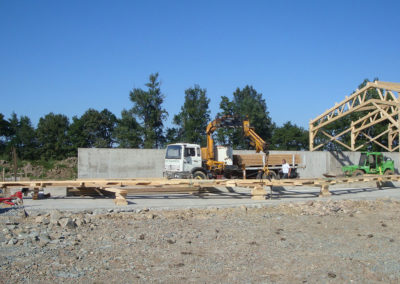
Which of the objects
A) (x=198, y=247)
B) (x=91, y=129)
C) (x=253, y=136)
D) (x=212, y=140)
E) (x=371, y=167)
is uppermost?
(x=91, y=129)

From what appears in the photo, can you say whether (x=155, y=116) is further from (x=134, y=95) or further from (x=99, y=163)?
(x=99, y=163)

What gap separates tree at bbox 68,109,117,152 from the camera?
47594 millimetres

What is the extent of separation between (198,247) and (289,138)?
135 ft

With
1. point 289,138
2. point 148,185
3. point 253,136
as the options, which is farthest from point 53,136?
point 148,185

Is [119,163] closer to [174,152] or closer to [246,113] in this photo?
[174,152]

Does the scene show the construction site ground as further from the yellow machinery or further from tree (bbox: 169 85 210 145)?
tree (bbox: 169 85 210 145)

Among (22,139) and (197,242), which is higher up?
(22,139)

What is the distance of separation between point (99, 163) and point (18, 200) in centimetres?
995

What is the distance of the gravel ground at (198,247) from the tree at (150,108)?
26.0 meters

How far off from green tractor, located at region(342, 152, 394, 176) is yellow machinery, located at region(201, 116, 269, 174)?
8720 millimetres

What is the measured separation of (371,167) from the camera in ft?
88.4

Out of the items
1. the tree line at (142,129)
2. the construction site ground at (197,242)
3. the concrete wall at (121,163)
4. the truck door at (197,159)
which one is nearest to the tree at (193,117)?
the tree line at (142,129)

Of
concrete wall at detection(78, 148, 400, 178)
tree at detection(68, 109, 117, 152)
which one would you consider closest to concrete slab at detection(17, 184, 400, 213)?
concrete wall at detection(78, 148, 400, 178)

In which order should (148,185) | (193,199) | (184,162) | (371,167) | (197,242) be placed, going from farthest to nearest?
(371,167) → (184,162) → (193,199) → (148,185) → (197,242)
